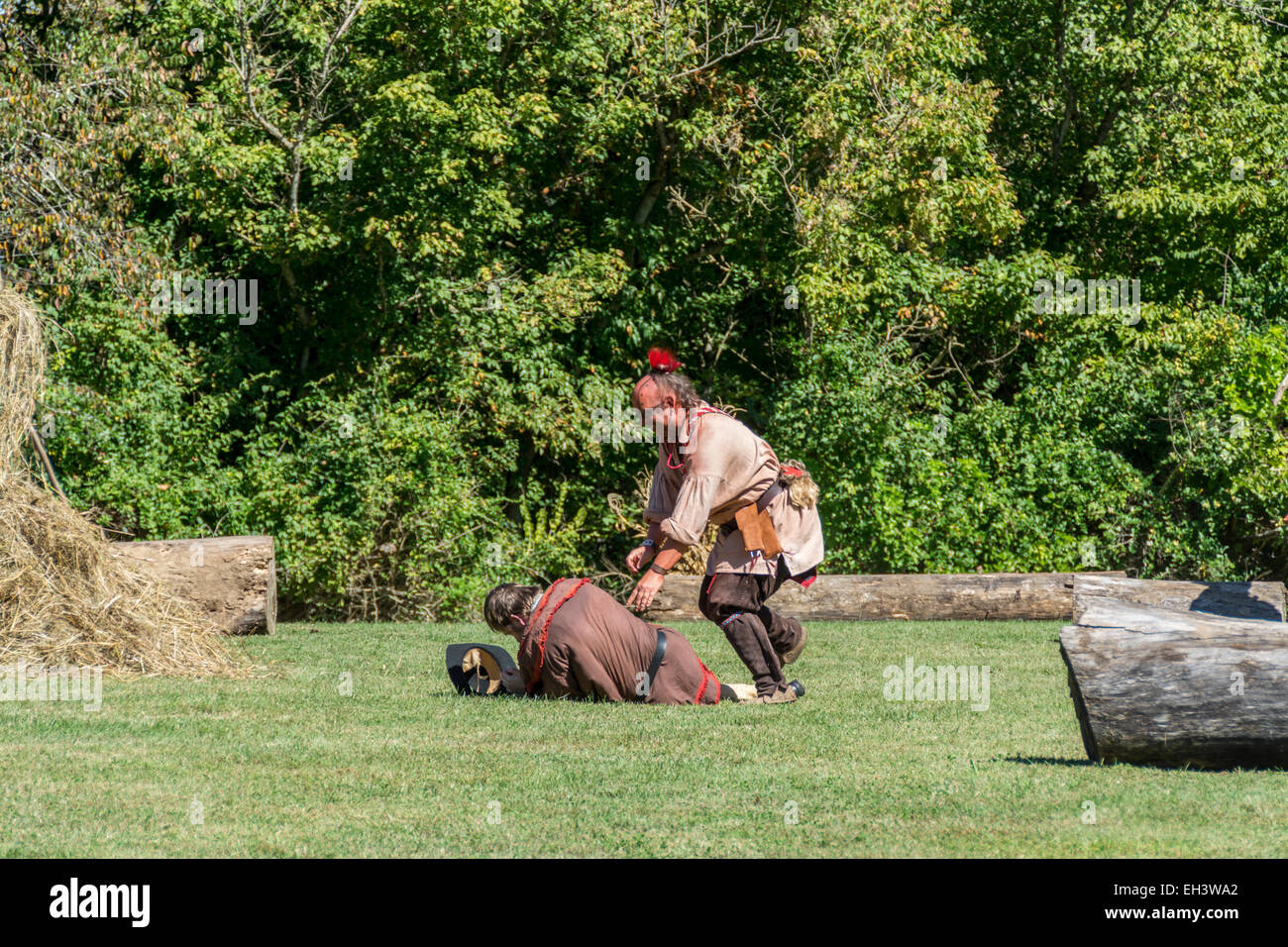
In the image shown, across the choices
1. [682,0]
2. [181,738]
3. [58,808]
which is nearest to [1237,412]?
[682,0]

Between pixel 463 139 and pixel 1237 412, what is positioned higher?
pixel 463 139

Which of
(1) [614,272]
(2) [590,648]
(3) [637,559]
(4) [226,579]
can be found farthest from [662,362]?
(1) [614,272]

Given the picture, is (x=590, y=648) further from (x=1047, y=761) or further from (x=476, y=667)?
(x=1047, y=761)

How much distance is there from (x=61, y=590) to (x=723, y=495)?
490 cm

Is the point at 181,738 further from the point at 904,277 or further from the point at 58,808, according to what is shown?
the point at 904,277

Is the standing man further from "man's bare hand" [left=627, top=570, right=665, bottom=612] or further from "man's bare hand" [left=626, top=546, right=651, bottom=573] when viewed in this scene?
"man's bare hand" [left=627, top=570, right=665, bottom=612]

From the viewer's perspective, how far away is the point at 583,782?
6039 mm

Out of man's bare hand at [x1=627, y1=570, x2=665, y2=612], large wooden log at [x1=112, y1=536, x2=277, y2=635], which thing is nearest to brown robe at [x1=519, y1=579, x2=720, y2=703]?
man's bare hand at [x1=627, y1=570, x2=665, y2=612]

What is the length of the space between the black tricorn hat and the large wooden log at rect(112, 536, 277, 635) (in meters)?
5.29

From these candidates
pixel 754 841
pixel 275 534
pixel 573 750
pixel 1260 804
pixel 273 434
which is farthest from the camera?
pixel 273 434

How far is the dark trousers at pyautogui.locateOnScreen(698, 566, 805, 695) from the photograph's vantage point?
844cm

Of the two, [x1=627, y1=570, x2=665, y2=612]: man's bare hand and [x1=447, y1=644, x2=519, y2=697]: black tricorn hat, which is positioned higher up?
[x1=627, y1=570, x2=665, y2=612]: man's bare hand

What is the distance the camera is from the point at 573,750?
6.78 m

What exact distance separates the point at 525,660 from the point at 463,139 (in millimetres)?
10949
